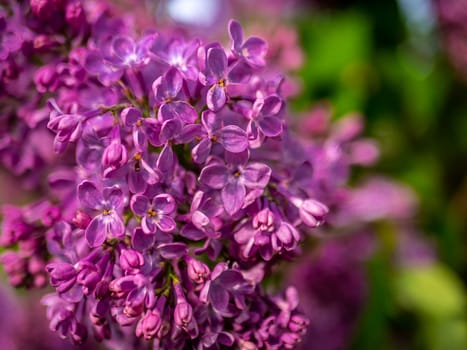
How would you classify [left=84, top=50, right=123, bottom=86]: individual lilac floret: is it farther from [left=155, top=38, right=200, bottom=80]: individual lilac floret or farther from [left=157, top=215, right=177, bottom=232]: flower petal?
[left=157, top=215, right=177, bottom=232]: flower petal

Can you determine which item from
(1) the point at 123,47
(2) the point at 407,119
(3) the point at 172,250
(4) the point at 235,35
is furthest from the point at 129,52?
(2) the point at 407,119

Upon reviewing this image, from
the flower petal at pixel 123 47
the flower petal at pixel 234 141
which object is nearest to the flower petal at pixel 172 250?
the flower petal at pixel 234 141

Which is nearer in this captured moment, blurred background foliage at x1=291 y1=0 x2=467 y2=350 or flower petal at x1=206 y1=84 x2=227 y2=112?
flower petal at x1=206 y1=84 x2=227 y2=112

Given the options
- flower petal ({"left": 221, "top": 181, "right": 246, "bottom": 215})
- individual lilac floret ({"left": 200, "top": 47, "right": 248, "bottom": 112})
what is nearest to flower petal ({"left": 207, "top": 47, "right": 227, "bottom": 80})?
individual lilac floret ({"left": 200, "top": 47, "right": 248, "bottom": 112})

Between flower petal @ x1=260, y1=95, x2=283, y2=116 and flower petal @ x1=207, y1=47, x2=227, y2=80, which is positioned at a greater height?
flower petal @ x1=207, y1=47, x2=227, y2=80

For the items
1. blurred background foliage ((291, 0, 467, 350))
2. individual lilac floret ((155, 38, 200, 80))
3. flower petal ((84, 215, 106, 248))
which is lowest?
blurred background foliage ((291, 0, 467, 350))
